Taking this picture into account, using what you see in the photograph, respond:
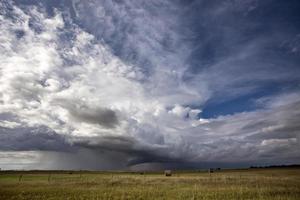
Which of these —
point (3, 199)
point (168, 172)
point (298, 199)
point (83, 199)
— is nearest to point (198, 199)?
point (298, 199)

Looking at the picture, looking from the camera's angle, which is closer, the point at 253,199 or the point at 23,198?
the point at 253,199

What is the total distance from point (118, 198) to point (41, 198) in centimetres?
→ 712

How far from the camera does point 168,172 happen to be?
291 ft

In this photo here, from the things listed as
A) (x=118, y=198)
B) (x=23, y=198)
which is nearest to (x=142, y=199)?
(x=118, y=198)

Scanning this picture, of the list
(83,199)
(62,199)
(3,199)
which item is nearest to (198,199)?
(83,199)

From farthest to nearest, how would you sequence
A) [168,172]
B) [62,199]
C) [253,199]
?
[168,172], [62,199], [253,199]

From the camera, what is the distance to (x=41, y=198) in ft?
81.2

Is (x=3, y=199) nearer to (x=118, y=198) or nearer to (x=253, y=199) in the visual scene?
(x=118, y=198)

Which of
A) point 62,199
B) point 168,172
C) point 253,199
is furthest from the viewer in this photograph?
point 168,172

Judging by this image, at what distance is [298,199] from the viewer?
22594 millimetres

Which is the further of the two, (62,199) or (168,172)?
(168,172)

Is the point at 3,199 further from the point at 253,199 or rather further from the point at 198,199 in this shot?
the point at 253,199

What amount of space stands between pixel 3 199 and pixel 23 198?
1617 millimetres

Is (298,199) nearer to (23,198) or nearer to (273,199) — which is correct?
(273,199)
